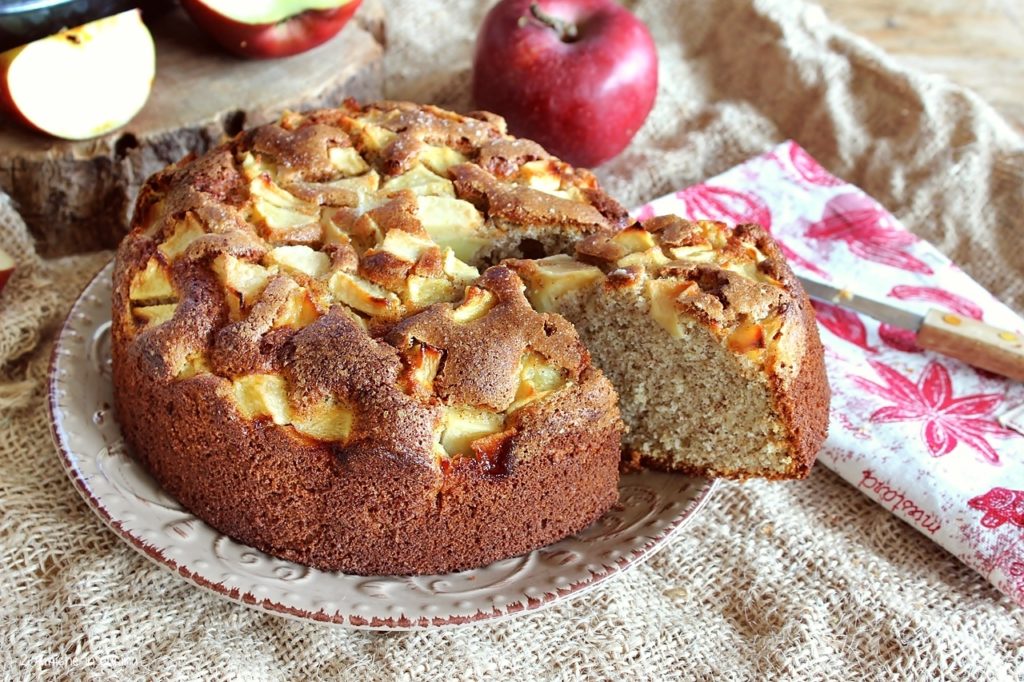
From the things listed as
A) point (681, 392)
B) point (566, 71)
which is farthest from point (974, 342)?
point (566, 71)

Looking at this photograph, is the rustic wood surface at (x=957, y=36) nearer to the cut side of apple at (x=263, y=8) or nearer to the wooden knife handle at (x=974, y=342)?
the wooden knife handle at (x=974, y=342)

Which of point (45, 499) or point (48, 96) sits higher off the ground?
point (48, 96)


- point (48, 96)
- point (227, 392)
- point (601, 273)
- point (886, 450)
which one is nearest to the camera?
point (227, 392)

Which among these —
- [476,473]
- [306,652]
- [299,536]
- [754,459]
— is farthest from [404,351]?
[754,459]

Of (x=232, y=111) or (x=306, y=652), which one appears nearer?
(x=306, y=652)

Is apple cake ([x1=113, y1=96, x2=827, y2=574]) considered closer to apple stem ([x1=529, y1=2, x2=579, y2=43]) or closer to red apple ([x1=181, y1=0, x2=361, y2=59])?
red apple ([x1=181, y1=0, x2=361, y2=59])

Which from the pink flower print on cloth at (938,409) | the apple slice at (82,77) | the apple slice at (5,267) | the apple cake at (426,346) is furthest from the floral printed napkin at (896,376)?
the apple slice at (5,267)

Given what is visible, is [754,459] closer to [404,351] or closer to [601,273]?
[601,273]

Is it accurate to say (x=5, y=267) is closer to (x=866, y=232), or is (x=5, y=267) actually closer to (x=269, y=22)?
(x=269, y=22)
